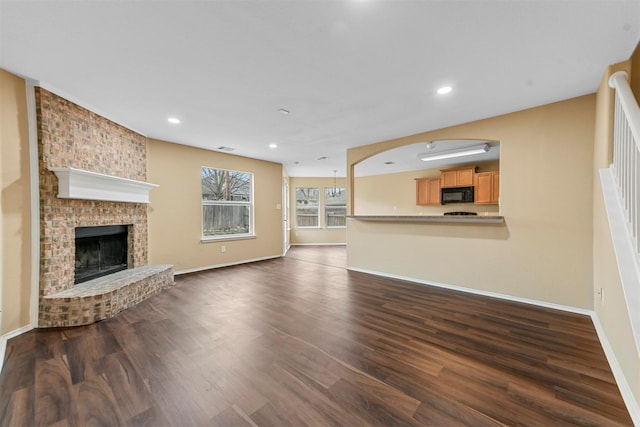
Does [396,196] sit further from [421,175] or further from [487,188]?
[487,188]

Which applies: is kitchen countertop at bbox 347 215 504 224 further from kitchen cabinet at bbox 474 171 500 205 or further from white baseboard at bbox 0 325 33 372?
white baseboard at bbox 0 325 33 372

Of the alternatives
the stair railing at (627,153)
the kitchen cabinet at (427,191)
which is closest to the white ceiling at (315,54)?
the stair railing at (627,153)

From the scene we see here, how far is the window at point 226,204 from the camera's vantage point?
5.06 meters

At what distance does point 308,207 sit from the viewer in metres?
8.90

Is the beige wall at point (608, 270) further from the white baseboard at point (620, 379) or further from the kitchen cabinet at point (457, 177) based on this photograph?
the kitchen cabinet at point (457, 177)

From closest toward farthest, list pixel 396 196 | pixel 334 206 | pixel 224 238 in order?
pixel 224 238 → pixel 396 196 → pixel 334 206

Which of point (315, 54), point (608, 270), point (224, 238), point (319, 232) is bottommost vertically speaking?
point (319, 232)

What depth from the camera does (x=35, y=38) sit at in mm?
1790

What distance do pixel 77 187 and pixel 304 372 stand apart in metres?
3.05

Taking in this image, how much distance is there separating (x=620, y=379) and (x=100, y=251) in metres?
5.53

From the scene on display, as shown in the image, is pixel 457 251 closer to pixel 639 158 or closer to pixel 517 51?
pixel 639 158

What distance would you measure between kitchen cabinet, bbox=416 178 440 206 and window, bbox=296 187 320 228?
11.4ft

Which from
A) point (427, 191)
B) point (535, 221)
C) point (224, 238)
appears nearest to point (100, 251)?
point (224, 238)

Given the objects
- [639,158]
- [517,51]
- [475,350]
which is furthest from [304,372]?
[517,51]
